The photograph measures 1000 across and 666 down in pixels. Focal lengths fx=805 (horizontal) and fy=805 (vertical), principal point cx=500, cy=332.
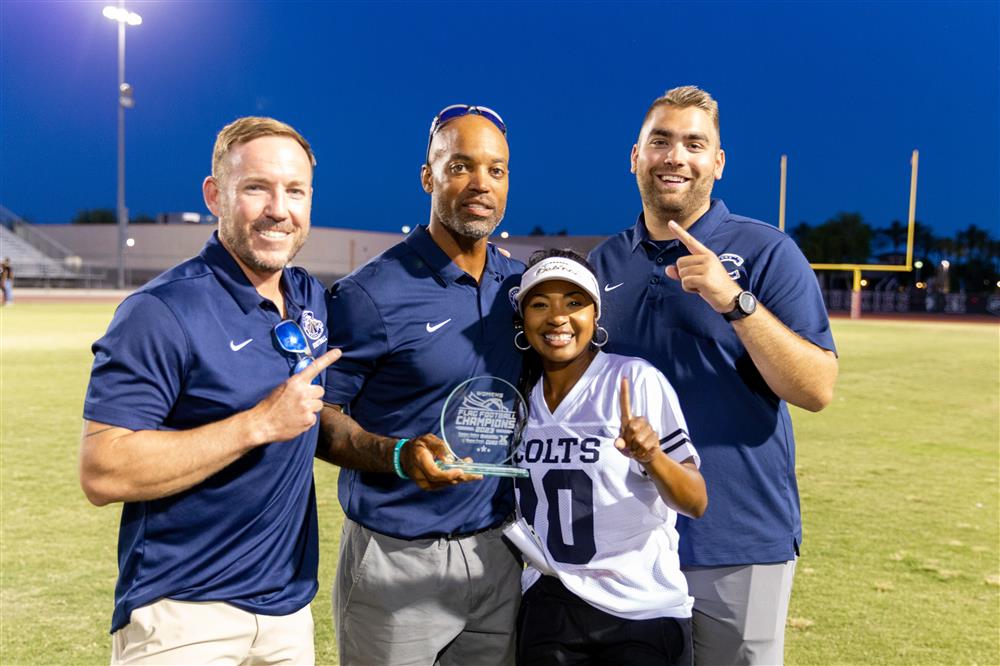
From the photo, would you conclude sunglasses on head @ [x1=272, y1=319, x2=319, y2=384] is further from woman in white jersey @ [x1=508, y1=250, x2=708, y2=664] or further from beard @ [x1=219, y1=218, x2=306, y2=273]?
woman in white jersey @ [x1=508, y1=250, x2=708, y2=664]

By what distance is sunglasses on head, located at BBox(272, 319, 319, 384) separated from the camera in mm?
2463

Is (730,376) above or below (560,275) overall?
below

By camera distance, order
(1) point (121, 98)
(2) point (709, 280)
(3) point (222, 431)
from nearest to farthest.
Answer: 1. (3) point (222, 431)
2. (2) point (709, 280)
3. (1) point (121, 98)

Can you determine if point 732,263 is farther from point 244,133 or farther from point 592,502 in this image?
point 244,133

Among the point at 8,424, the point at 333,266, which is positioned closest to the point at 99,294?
the point at 333,266

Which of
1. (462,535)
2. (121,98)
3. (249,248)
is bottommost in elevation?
(462,535)

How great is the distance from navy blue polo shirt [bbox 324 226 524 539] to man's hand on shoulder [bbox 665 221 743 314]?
618 millimetres

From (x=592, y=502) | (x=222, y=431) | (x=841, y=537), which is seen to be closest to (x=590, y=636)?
(x=592, y=502)

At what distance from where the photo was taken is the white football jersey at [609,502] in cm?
246

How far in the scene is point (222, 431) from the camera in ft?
7.38

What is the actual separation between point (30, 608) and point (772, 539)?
4.16 metres

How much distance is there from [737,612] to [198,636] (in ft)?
5.74

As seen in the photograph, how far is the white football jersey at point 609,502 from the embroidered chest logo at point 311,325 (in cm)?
78

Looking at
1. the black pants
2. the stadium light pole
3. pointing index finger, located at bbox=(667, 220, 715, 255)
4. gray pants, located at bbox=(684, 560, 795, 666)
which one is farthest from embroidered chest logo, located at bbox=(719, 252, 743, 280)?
the stadium light pole
